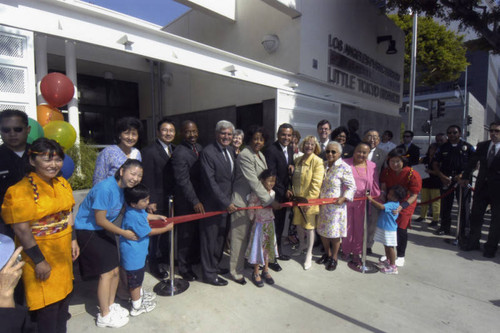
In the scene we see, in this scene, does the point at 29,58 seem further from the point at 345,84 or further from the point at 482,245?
the point at 345,84

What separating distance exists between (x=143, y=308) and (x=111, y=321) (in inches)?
11.6

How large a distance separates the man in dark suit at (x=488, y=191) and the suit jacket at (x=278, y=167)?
3.12 meters

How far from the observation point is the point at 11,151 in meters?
2.19

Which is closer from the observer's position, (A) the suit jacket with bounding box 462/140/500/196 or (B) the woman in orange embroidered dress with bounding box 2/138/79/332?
(B) the woman in orange embroidered dress with bounding box 2/138/79/332

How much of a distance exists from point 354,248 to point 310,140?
1675 mm

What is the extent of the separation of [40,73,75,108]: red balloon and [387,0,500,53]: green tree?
889cm

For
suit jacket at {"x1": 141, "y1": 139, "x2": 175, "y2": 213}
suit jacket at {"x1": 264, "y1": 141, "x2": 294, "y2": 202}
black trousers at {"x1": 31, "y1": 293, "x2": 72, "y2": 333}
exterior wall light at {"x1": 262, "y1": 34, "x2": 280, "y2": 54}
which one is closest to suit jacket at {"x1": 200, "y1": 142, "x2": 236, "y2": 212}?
suit jacket at {"x1": 141, "y1": 139, "x2": 175, "y2": 213}

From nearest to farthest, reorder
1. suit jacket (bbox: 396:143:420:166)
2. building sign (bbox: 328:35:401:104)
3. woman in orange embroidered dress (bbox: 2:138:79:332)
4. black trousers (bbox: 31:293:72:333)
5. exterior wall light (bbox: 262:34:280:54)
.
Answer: woman in orange embroidered dress (bbox: 2:138:79:332) < black trousers (bbox: 31:293:72:333) < suit jacket (bbox: 396:143:420:166) < exterior wall light (bbox: 262:34:280:54) < building sign (bbox: 328:35:401:104)

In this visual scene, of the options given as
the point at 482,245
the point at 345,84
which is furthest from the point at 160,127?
the point at 345,84

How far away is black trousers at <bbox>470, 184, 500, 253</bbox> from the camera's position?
407cm

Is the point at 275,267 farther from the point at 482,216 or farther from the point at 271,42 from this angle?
the point at 271,42

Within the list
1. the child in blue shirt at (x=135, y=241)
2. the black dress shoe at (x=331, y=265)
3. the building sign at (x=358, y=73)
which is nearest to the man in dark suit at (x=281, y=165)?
the black dress shoe at (x=331, y=265)

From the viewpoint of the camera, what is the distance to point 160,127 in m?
3.37

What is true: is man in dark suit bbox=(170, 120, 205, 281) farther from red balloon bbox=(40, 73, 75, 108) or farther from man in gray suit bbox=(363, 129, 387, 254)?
red balloon bbox=(40, 73, 75, 108)
